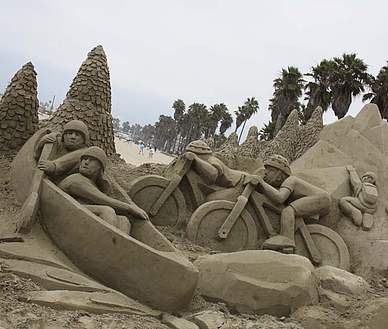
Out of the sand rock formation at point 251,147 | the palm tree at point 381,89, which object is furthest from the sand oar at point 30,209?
the palm tree at point 381,89

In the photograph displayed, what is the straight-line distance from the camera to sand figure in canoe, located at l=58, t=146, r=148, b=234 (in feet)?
12.6

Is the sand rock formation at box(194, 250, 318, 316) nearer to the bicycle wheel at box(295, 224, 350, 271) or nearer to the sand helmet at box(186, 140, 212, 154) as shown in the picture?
the bicycle wheel at box(295, 224, 350, 271)

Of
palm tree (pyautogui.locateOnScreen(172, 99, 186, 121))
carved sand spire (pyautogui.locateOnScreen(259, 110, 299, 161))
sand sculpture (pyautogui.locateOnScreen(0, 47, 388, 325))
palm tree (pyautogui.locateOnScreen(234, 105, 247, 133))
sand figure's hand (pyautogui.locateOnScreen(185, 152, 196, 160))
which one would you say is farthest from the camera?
palm tree (pyautogui.locateOnScreen(172, 99, 186, 121))

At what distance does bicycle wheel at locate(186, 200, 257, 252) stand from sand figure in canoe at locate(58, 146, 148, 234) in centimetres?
112

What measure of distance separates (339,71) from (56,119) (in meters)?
13.4

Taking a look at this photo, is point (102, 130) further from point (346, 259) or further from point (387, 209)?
point (387, 209)

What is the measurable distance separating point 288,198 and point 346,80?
40.9 feet

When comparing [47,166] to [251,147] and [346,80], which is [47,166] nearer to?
[251,147]

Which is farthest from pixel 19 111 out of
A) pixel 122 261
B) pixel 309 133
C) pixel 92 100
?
pixel 309 133

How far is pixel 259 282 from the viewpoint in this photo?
3.92 m

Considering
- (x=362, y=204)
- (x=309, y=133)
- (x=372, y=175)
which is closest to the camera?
(x=362, y=204)

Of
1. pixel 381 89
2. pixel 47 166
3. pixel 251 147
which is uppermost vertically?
pixel 381 89

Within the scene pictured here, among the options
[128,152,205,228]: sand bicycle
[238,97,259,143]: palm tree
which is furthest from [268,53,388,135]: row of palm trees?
[238,97,259,143]: palm tree

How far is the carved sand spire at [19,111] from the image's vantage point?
5332 millimetres
